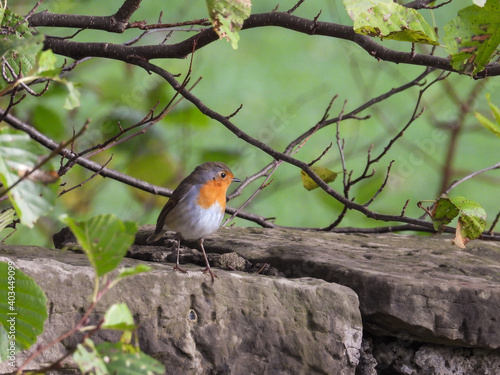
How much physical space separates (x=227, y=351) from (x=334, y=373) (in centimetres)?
26

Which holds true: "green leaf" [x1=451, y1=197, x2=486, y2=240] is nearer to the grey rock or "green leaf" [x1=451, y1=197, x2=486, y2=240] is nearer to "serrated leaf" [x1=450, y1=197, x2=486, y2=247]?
"serrated leaf" [x1=450, y1=197, x2=486, y2=247]

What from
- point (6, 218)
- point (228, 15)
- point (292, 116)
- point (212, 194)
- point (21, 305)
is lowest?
point (21, 305)

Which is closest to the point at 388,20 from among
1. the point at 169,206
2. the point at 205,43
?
the point at 205,43

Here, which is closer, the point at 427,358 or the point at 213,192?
the point at 427,358

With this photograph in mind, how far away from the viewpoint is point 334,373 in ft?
5.41

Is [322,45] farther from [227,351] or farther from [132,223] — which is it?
[132,223]

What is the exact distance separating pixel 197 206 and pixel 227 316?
0.50 m

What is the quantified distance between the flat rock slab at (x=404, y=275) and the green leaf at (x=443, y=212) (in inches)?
6.3

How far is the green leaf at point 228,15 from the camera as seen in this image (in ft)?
4.26

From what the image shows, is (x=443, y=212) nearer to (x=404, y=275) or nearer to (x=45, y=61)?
(x=404, y=275)

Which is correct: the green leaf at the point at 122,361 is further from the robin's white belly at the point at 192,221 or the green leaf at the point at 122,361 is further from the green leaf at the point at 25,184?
the robin's white belly at the point at 192,221

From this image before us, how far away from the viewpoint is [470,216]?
167 centimetres

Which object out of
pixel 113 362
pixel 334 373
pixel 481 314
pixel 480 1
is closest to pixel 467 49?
pixel 480 1

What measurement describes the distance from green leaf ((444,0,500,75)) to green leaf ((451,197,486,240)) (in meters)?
0.39
